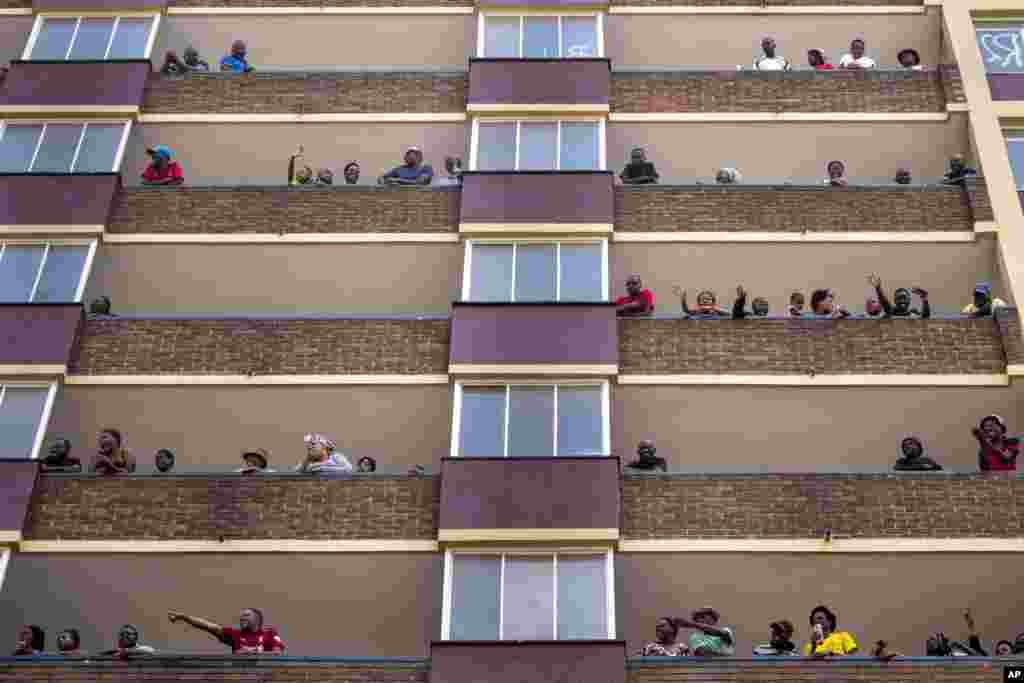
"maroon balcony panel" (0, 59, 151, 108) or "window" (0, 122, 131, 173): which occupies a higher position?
"maroon balcony panel" (0, 59, 151, 108)

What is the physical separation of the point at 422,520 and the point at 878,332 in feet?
27.0

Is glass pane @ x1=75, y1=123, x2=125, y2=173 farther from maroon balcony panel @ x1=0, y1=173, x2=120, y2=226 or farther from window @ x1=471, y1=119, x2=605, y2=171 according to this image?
window @ x1=471, y1=119, x2=605, y2=171

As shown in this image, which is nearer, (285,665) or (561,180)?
(285,665)

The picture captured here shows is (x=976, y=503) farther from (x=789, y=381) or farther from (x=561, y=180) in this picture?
(x=561, y=180)

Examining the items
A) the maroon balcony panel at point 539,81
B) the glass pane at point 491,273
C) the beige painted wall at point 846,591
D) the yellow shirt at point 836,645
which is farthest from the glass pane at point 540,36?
the yellow shirt at point 836,645

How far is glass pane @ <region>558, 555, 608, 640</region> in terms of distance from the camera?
2525 centimetres

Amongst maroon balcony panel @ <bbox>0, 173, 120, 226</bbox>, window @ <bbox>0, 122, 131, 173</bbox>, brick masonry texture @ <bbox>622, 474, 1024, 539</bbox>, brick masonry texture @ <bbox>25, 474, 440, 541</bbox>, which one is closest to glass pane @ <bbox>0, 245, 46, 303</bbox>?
maroon balcony panel @ <bbox>0, 173, 120, 226</bbox>

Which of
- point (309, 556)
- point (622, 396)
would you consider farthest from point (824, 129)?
point (309, 556)

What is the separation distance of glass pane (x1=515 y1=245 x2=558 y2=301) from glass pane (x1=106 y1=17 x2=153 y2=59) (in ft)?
31.4

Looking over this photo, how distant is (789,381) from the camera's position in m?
28.9

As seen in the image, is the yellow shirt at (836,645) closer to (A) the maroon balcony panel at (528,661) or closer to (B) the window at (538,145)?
(A) the maroon balcony panel at (528,661)

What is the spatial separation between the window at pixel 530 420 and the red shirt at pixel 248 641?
14.1 ft

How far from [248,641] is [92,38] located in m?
15.5

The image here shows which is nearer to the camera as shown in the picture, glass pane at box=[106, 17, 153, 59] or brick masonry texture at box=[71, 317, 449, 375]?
brick masonry texture at box=[71, 317, 449, 375]
